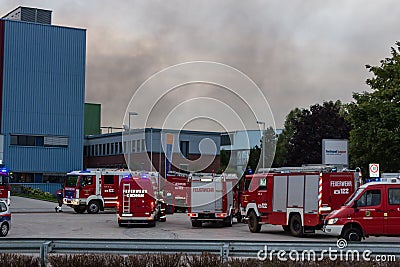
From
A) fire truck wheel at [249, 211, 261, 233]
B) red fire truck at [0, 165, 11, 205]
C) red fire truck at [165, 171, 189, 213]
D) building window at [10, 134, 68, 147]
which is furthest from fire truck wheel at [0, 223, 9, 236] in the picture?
building window at [10, 134, 68, 147]

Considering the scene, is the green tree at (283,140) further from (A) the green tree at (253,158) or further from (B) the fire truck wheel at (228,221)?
(B) the fire truck wheel at (228,221)

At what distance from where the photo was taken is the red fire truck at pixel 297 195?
88.8ft

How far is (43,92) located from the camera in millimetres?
71688

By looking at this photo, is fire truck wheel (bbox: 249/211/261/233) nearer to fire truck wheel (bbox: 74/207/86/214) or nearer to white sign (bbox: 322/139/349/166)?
white sign (bbox: 322/139/349/166)

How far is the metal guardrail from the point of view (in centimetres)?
1401

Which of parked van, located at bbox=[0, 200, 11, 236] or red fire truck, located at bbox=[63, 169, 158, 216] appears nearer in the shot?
parked van, located at bbox=[0, 200, 11, 236]

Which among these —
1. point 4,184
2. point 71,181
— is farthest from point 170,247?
point 71,181

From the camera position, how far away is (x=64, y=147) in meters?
74.0

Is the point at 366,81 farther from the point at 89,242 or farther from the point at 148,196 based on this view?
the point at 89,242

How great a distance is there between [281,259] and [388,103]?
31.2 meters

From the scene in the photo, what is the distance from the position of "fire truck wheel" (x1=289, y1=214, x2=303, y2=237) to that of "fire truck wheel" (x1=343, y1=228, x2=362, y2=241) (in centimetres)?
384

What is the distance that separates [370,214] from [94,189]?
86.3ft

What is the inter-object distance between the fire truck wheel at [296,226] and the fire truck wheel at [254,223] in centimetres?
258

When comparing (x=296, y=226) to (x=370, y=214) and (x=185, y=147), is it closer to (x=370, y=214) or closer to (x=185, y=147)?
(x=370, y=214)
